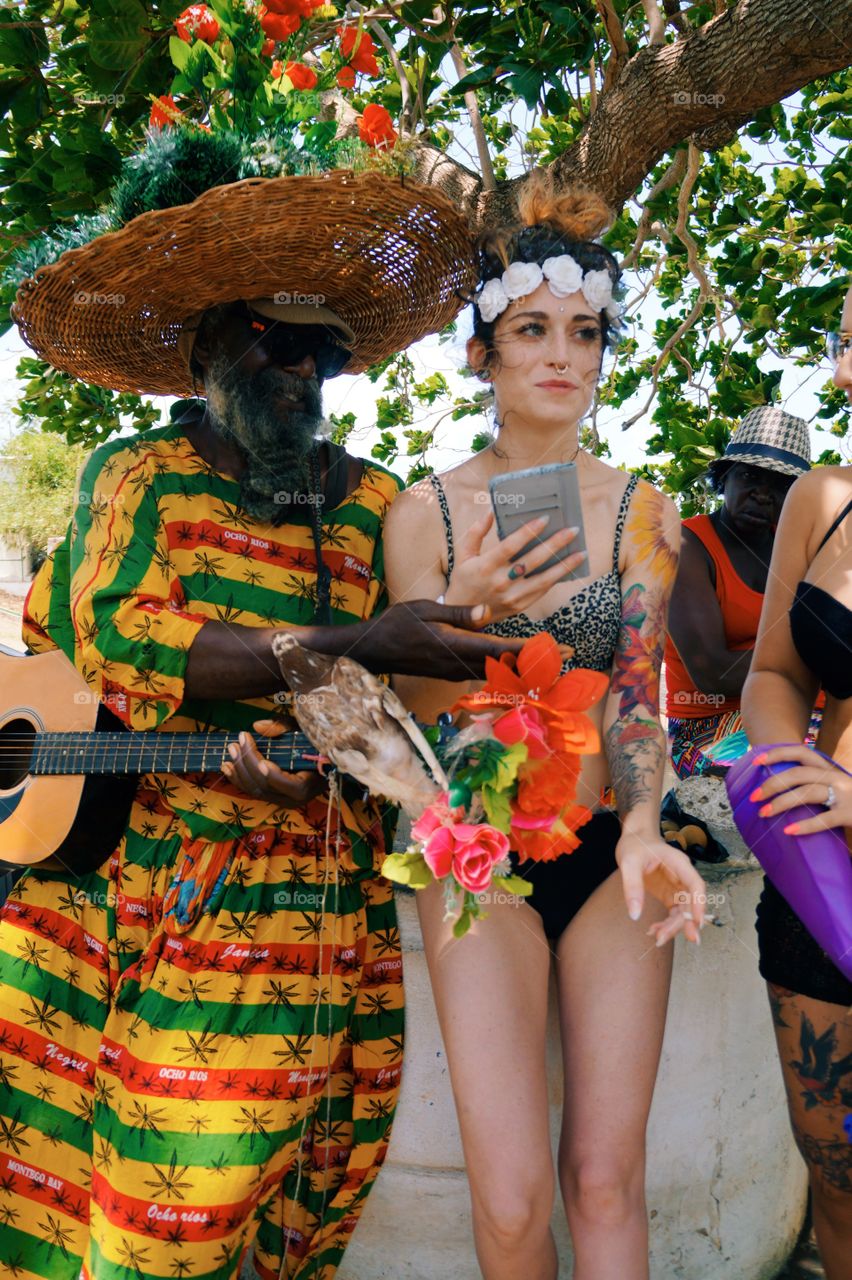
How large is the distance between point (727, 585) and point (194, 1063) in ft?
9.67

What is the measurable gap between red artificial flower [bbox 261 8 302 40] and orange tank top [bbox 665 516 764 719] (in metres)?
2.61

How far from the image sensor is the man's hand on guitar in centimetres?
240

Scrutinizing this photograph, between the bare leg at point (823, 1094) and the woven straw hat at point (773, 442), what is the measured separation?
258cm

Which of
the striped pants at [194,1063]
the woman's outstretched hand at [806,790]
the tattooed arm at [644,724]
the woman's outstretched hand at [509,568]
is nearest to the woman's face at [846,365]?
the tattooed arm at [644,724]

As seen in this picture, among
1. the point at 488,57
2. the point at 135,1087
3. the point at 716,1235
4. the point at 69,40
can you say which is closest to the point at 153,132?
the point at 69,40

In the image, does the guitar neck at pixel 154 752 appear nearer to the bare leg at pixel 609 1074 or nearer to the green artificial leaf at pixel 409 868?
the green artificial leaf at pixel 409 868

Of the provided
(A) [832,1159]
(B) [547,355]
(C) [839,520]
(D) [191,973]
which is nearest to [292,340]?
(B) [547,355]

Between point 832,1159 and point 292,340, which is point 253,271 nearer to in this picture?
point 292,340

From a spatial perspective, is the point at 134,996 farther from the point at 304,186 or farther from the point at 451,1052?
the point at 304,186

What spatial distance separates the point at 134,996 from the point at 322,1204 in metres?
0.72

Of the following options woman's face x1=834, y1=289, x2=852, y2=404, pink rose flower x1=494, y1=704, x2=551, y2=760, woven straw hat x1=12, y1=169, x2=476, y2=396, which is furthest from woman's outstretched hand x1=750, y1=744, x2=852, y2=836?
woven straw hat x1=12, y1=169, x2=476, y2=396

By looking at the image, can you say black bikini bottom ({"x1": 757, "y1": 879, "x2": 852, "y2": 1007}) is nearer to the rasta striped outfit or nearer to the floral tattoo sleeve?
the floral tattoo sleeve

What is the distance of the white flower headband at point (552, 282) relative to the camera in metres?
2.61

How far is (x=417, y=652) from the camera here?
235cm
